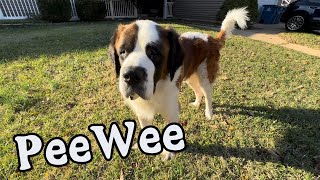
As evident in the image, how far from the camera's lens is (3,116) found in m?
3.87

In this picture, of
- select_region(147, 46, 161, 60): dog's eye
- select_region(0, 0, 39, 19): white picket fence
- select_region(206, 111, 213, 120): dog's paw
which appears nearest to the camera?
select_region(147, 46, 161, 60): dog's eye

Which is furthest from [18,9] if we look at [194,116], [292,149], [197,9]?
[292,149]

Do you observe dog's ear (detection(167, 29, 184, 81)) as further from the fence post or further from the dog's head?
the fence post

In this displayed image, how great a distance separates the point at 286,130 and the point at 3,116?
4401mm

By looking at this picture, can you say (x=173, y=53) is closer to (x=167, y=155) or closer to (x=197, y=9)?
(x=167, y=155)

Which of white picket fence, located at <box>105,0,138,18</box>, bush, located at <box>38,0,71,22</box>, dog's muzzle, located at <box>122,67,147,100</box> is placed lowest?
white picket fence, located at <box>105,0,138,18</box>

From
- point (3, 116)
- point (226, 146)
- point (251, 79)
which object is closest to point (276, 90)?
point (251, 79)

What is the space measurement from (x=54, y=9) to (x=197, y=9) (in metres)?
9.43

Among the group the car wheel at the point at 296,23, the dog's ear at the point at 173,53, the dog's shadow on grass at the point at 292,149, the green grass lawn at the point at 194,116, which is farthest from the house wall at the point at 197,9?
the dog's ear at the point at 173,53

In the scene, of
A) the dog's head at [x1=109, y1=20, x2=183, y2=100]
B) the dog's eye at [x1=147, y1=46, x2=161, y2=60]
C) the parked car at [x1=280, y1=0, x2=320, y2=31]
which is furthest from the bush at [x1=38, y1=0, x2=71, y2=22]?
the dog's eye at [x1=147, y1=46, x2=161, y2=60]

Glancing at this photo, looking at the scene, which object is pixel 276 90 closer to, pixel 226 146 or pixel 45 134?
pixel 226 146

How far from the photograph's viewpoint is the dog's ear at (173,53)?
7.96ft

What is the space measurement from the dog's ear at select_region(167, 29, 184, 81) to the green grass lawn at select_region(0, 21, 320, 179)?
1.27 meters

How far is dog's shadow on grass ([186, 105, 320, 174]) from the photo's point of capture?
310 cm
